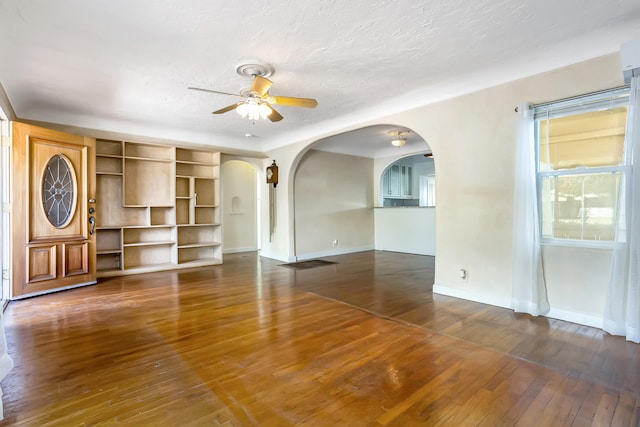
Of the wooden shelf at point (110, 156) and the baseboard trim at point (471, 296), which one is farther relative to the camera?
the wooden shelf at point (110, 156)

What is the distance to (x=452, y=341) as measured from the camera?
2.63 metres

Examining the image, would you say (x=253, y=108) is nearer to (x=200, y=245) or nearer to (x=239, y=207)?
(x=200, y=245)

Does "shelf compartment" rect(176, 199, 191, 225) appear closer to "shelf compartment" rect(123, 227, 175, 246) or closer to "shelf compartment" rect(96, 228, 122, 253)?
"shelf compartment" rect(123, 227, 175, 246)

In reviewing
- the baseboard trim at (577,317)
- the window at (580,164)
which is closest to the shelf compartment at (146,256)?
the baseboard trim at (577,317)

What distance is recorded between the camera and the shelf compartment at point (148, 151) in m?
5.70

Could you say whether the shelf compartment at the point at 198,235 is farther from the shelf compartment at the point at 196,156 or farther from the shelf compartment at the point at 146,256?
the shelf compartment at the point at 196,156

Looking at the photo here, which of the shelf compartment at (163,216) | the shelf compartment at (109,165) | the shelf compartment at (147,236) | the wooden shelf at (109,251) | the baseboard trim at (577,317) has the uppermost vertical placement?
the shelf compartment at (109,165)

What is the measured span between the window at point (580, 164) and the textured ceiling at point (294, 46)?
1.57ft

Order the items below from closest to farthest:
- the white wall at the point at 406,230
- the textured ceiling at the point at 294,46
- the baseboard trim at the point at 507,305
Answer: the textured ceiling at the point at 294,46
the baseboard trim at the point at 507,305
the white wall at the point at 406,230

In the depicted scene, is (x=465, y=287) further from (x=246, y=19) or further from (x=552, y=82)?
(x=246, y=19)

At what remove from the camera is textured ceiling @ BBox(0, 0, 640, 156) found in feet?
7.77

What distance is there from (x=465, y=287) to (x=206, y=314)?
3.06 metres

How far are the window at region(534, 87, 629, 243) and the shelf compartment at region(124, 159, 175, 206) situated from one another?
5767 mm

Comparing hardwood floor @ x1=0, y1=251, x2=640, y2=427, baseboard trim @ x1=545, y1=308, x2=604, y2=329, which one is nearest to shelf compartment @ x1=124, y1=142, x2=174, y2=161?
hardwood floor @ x1=0, y1=251, x2=640, y2=427
